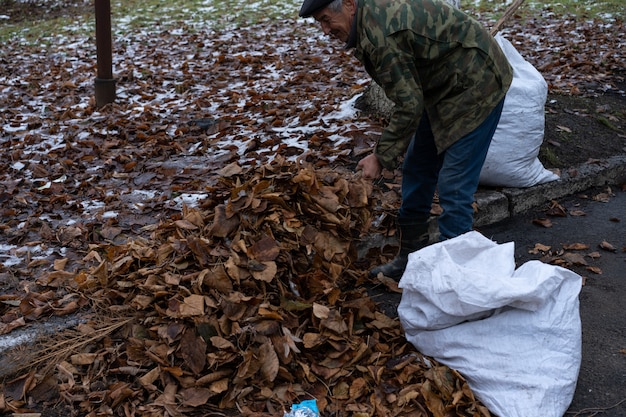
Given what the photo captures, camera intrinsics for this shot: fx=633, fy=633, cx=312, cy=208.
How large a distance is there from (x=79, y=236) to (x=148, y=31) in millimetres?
7736

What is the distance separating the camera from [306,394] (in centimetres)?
265

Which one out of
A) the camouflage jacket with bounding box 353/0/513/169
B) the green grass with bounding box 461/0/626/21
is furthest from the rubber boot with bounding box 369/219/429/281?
the green grass with bounding box 461/0/626/21

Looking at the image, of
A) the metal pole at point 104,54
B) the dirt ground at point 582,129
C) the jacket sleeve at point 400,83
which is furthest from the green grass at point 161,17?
the jacket sleeve at point 400,83

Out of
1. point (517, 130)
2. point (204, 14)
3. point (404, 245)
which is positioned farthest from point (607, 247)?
point (204, 14)

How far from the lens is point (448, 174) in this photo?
3.13 meters

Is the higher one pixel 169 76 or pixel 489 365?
pixel 489 365

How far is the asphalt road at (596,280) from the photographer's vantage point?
2703mm

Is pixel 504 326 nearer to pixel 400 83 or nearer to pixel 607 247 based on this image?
pixel 400 83

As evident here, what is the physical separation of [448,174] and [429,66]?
54 centimetres

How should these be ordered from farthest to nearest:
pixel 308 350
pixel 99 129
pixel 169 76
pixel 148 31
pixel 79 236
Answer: pixel 148 31 → pixel 169 76 → pixel 99 129 → pixel 79 236 → pixel 308 350

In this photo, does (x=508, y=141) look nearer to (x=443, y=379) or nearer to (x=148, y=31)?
(x=443, y=379)

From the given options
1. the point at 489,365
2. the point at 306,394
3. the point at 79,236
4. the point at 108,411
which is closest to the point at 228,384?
the point at 306,394

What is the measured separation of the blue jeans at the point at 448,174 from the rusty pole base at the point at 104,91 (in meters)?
4.39

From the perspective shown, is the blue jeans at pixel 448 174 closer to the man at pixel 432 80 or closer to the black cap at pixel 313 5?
the man at pixel 432 80
